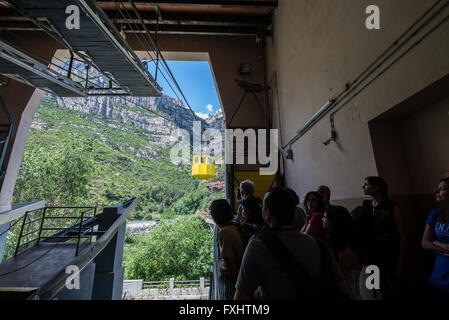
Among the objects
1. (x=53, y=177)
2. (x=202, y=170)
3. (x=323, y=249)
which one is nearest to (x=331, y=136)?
(x=323, y=249)

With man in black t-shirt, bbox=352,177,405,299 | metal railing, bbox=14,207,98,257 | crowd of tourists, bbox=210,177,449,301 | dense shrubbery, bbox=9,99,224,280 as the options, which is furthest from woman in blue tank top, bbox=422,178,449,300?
dense shrubbery, bbox=9,99,224,280

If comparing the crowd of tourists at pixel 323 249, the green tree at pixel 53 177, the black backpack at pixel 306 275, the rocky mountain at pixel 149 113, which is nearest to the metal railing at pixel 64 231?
the crowd of tourists at pixel 323 249

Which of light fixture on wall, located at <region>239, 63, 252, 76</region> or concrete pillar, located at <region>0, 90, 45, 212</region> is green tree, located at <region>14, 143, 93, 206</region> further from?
light fixture on wall, located at <region>239, 63, 252, 76</region>

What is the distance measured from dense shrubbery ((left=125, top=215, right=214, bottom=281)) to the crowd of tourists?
2183 centimetres

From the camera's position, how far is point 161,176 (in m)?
47.2

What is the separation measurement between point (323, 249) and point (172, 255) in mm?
24746

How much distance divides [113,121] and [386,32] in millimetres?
59326

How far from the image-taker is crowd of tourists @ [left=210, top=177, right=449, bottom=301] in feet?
2.47

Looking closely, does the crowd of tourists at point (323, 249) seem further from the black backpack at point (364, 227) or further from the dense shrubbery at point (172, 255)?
the dense shrubbery at point (172, 255)

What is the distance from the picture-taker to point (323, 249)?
0.80m

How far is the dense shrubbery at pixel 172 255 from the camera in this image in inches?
813

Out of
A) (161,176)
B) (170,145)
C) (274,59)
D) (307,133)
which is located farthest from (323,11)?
(170,145)

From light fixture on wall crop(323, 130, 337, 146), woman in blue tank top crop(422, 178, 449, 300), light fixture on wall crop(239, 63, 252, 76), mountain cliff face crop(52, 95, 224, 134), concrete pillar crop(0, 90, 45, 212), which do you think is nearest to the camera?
woman in blue tank top crop(422, 178, 449, 300)

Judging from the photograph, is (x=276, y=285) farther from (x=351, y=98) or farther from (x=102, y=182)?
(x=102, y=182)
